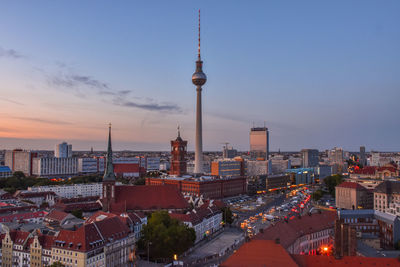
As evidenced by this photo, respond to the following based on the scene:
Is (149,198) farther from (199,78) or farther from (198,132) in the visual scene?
(199,78)

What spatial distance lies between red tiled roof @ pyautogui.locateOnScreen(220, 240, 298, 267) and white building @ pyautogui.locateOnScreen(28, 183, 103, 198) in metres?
112

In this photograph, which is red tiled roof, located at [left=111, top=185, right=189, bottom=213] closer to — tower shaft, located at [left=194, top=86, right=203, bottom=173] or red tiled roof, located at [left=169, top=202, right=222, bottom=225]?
red tiled roof, located at [left=169, top=202, right=222, bottom=225]

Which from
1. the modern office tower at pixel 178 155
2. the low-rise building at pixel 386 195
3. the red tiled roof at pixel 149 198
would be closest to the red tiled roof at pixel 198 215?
the red tiled roof at pixel 149 198

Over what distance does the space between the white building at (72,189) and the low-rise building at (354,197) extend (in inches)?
3563

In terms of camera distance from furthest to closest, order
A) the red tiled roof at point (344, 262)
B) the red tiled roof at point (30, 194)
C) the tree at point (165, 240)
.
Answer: the red tiled roof at point (30, 194), the tree at point (165, 240), the red tiled roof at point (344, 262)

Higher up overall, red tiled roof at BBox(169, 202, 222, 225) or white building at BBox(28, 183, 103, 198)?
red tiled roof at BBox(169, 202, 222, 225)

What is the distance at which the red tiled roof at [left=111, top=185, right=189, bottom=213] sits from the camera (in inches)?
3282

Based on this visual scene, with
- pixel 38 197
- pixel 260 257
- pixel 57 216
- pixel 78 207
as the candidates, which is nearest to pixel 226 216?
pixel 78 207

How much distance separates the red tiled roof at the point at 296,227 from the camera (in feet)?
173

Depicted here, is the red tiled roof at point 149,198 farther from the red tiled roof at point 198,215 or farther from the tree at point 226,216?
the tree at point 226,216

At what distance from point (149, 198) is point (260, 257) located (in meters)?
49.2

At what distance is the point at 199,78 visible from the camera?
170000 millimetres

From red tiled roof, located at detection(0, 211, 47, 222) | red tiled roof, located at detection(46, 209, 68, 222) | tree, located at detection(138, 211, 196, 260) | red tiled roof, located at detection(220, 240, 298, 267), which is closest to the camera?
red tiled roof, located at detection(220, 240, 298, 267)

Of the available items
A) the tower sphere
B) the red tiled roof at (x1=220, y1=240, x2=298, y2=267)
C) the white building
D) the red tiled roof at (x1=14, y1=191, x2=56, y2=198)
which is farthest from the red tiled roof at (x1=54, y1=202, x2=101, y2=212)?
the tower sphere
